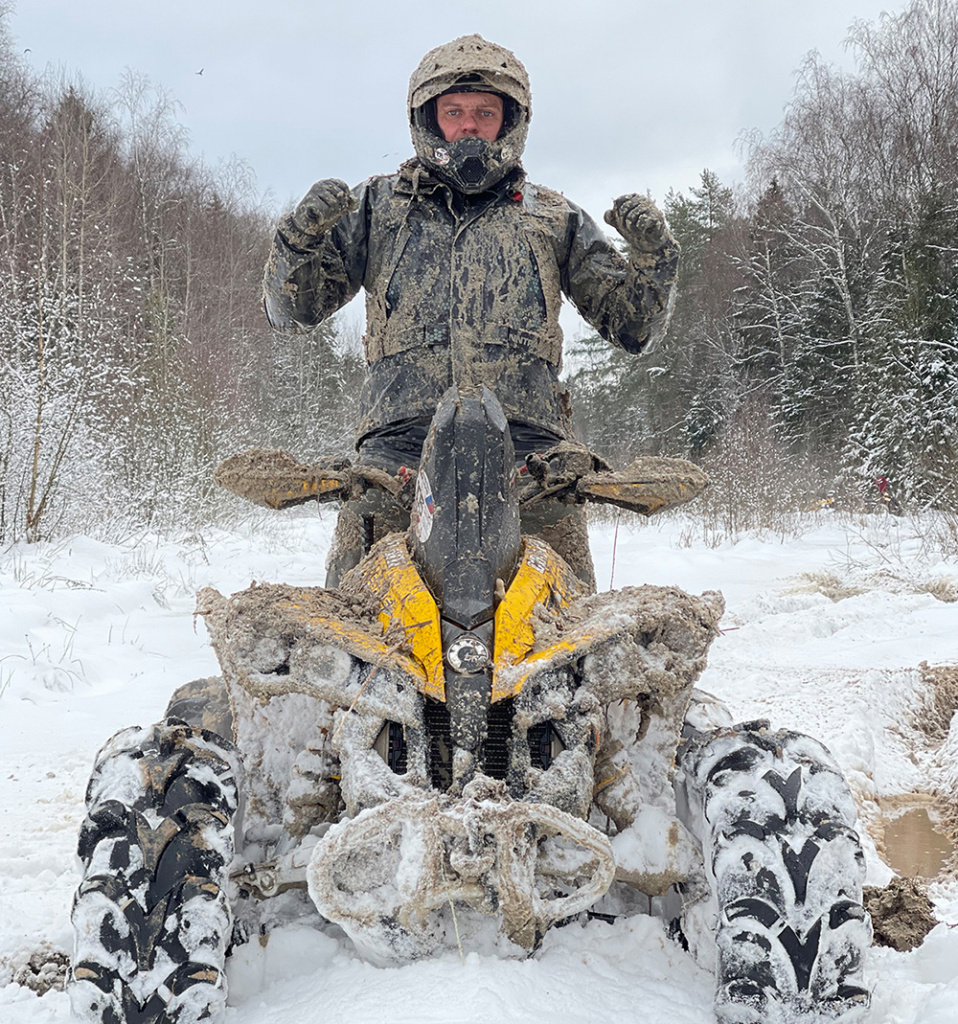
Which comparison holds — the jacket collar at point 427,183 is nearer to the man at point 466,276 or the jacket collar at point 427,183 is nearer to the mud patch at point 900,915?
the man at point 466,276

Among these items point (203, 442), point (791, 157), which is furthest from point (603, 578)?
point (791, 157)

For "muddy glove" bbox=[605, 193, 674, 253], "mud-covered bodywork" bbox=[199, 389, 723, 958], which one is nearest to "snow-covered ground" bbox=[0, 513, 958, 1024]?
"mud-covered bodywork" bbox=[199, 389, 723, 958]

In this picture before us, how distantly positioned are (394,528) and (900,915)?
5.67 feet

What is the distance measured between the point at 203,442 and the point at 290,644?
37.1 feet

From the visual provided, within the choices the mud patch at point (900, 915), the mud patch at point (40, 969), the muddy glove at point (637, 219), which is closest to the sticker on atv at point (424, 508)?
the muddy glove at point (637, 219)

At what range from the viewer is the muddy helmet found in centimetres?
292

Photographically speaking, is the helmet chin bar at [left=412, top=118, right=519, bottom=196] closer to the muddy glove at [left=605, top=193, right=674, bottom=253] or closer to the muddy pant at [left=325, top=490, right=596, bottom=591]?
the muddy glove at [left=605, top=193, right=674, bottom=253]

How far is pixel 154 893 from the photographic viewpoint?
159 centimetres

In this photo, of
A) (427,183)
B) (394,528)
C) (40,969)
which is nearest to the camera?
(40,969)

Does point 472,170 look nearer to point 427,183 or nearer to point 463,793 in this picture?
point 427,183

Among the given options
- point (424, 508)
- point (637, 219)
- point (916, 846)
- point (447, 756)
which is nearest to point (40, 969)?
point (447, 756)

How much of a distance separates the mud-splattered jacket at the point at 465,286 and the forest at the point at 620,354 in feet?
21.0

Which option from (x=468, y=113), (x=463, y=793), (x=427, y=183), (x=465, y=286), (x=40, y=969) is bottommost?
(x=40, y=969)

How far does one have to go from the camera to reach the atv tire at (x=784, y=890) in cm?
154
